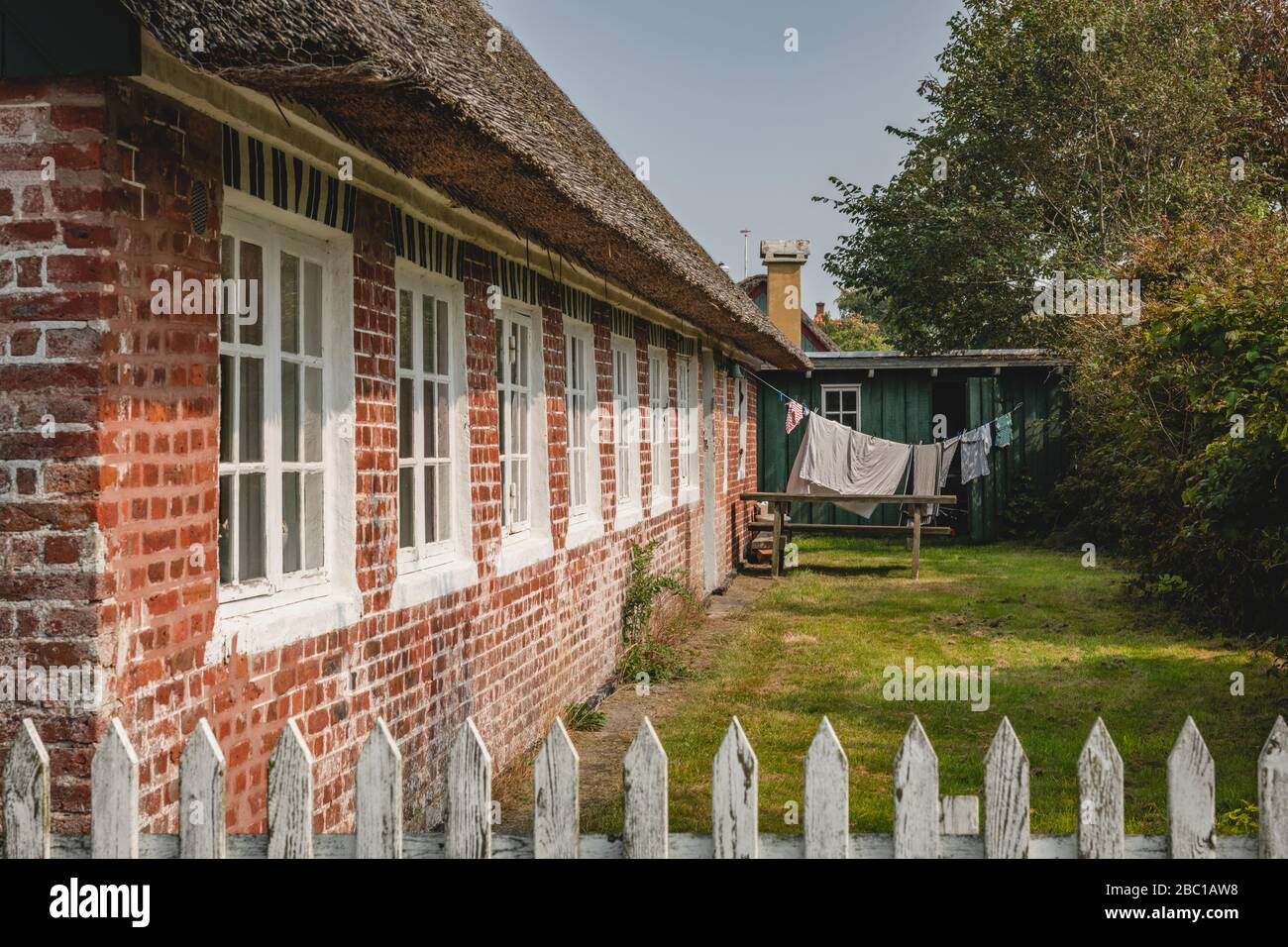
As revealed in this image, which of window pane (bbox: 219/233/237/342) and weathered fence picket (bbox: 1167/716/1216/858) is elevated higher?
window pane (bbox: 219/233/237/342)

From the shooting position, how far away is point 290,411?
4.18 metres

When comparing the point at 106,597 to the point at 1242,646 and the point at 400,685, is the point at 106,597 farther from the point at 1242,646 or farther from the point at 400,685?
the point at 1242,646

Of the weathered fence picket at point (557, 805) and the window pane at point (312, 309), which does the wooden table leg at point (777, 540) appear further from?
the weathered fence picket at point (557, 805)

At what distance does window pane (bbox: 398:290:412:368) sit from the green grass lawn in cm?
222

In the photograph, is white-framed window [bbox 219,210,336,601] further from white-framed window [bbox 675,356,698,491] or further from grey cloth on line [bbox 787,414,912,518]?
grey cloth on line [bbox 787,414,912,518]

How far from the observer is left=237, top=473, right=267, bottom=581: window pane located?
3.82 m

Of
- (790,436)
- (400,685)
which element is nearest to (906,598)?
(790,436)

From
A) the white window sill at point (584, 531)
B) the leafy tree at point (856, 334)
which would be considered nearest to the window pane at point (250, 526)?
the white window sill at point (584, 531)

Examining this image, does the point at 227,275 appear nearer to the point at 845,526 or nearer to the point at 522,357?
the point at 522,357

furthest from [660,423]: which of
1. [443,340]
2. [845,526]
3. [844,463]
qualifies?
[844,463]

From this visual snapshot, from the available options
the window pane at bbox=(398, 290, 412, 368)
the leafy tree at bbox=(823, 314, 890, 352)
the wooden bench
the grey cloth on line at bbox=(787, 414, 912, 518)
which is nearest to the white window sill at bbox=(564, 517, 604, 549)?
the window pane at bbox=(398, 290, 412, 368)

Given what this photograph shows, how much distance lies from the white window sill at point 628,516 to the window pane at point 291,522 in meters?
4.72

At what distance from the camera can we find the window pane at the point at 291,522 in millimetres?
4125
